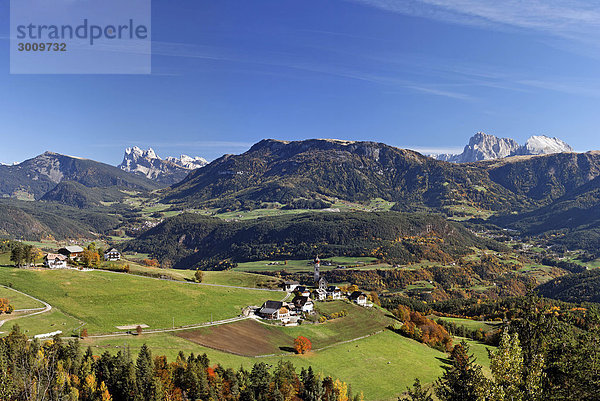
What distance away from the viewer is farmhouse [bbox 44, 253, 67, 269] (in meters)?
132

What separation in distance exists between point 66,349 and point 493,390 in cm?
7116

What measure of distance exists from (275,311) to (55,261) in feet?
264

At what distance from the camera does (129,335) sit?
87.1m

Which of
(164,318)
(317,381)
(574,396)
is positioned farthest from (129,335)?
(574,396)

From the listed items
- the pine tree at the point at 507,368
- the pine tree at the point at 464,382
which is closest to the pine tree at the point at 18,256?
the pine tree at the point at 464,382

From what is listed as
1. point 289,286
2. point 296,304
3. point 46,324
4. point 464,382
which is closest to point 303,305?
point 296,304

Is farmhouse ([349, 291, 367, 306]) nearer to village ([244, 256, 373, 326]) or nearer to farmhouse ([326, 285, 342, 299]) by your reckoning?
village ([244, 256, 373, 326])

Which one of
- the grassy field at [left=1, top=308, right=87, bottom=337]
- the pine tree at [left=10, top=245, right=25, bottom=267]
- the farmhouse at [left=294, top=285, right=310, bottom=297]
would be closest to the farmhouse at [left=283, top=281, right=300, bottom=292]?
the farmhouse at [left=294, top=285, right=310, bottom=297]

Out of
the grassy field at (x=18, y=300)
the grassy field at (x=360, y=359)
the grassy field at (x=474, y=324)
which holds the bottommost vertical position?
the grassy field at (x=474, y=324)

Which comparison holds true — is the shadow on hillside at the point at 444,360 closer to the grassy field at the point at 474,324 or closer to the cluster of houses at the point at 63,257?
the grassy field at the point at 474,324

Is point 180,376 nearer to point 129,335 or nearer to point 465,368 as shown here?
point 129,335

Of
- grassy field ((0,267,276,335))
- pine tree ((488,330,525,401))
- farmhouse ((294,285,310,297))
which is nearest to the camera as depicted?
pine tree ((488,330,525,401))

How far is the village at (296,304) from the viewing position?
384 feet

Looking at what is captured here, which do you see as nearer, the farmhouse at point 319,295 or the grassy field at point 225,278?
the farmhouse at point 319,295
